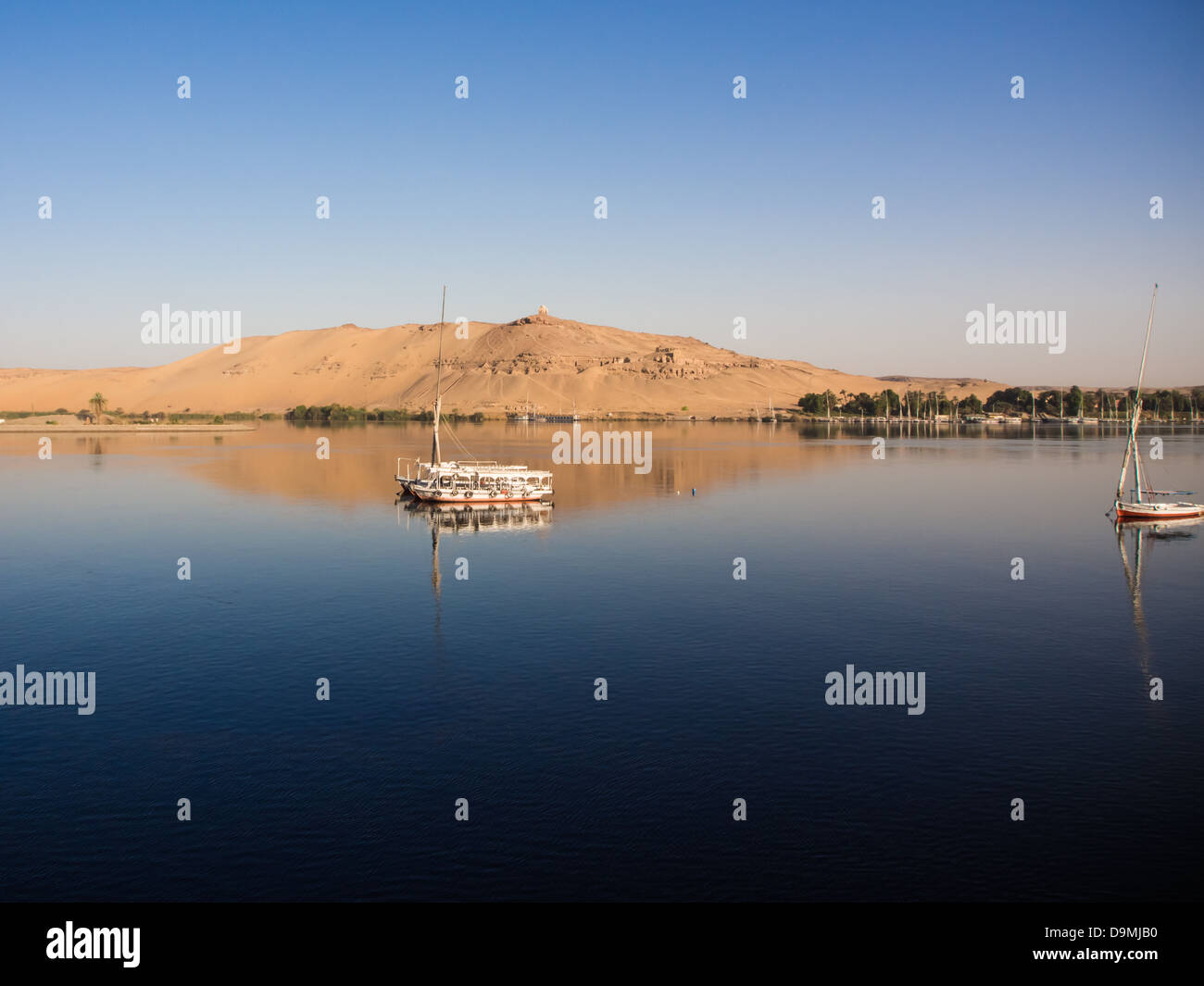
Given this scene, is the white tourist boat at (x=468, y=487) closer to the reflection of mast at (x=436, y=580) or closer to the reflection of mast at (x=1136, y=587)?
the reflection of mast at (x=436, y=580)

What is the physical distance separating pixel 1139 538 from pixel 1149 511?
A: 21.6ft

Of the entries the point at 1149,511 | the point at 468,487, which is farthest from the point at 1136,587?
the point at 468,487

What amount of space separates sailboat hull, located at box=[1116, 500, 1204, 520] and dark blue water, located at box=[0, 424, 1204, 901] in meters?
6.41

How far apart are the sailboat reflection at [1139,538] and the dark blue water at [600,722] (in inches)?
27.5

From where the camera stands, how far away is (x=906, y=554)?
7562 centimetres

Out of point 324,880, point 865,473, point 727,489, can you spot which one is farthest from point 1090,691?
point 865,473

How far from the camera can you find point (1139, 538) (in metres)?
84.3

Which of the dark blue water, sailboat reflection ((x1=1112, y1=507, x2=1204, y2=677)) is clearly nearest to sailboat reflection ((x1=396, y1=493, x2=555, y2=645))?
the dark blue water

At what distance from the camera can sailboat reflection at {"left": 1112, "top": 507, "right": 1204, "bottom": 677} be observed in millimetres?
56938

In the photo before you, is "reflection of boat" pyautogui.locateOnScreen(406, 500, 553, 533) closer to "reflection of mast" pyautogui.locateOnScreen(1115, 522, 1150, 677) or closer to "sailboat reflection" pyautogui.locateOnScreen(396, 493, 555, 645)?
"sailboat reflection" pyautogui.locateOnScreen(396, 493, 555, 645)

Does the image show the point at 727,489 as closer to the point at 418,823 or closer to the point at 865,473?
the point at 865,473

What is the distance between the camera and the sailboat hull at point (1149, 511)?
3514 inches
